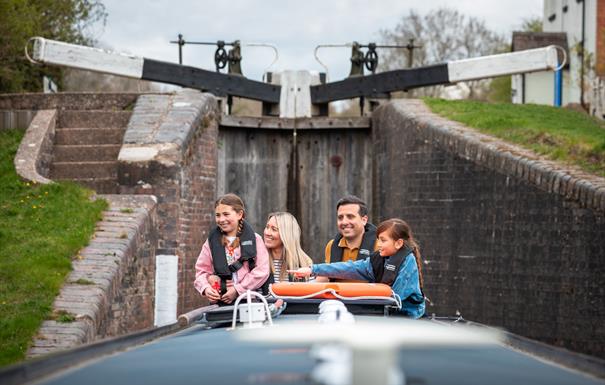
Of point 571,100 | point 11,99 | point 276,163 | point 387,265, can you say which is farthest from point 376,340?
point 571,100

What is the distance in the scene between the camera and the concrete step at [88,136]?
Result: 17922 mm

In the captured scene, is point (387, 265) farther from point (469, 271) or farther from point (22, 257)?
point (469, 271)

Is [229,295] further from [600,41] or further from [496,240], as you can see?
[600,41]

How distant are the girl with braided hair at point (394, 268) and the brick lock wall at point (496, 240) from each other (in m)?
6.22

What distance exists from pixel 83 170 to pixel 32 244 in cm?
469

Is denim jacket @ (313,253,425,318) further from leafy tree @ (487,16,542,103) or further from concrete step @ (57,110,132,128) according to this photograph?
leafy tree @ (487,16,542,103)

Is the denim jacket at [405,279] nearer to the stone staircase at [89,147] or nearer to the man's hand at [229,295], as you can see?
the man's hand at [229,295]

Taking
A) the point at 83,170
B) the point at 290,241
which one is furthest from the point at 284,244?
the point at 83,170

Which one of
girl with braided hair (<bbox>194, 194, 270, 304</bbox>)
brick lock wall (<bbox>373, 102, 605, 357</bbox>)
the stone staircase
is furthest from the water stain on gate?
girl with braided hair (<bbox>194, 194, 270, 304</bbox>)

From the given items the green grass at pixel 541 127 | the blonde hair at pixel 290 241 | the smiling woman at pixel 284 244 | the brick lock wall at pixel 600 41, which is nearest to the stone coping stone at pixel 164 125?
the green grass at pixel 541 127

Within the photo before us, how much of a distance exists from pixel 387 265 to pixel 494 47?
4348 cm

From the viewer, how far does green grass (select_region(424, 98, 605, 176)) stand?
15609 millimetres

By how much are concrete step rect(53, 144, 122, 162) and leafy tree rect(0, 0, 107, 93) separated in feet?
10.1

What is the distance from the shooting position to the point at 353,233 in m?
8.69
